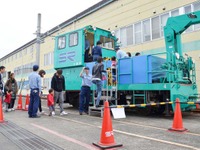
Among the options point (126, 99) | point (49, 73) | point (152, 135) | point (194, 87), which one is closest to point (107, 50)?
point (126, 99)

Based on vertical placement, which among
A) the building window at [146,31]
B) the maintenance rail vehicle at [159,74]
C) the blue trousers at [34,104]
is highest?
the building window at [146,31]

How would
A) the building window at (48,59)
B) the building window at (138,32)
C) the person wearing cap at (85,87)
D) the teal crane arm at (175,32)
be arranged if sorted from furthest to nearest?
the building window at (48,59)
the building window at (138,32)
the person wearing cap at (85,87)
the teal crane arm at (175,32)

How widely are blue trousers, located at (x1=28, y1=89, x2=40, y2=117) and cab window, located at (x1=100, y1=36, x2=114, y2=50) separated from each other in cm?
444

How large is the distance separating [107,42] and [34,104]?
5119 millimetres

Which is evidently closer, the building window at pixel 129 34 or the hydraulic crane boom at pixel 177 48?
the hydraulic crane boom at pixel 177 48

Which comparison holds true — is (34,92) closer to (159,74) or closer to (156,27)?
(159,74)

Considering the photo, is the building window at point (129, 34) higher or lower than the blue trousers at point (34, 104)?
higher

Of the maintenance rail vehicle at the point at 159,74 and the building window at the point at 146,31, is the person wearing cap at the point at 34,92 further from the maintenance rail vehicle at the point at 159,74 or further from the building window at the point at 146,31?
the building window at the point at 146,31

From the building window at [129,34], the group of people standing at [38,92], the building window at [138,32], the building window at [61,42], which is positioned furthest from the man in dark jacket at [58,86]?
the building window at [129,34]

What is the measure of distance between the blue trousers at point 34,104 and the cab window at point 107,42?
4.44 meters

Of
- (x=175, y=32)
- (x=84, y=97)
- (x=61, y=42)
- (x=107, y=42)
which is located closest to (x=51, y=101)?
(x=84, y=97)

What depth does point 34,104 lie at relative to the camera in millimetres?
8445

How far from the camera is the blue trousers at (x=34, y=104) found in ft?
27.7

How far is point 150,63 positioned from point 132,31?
28.6 ft
